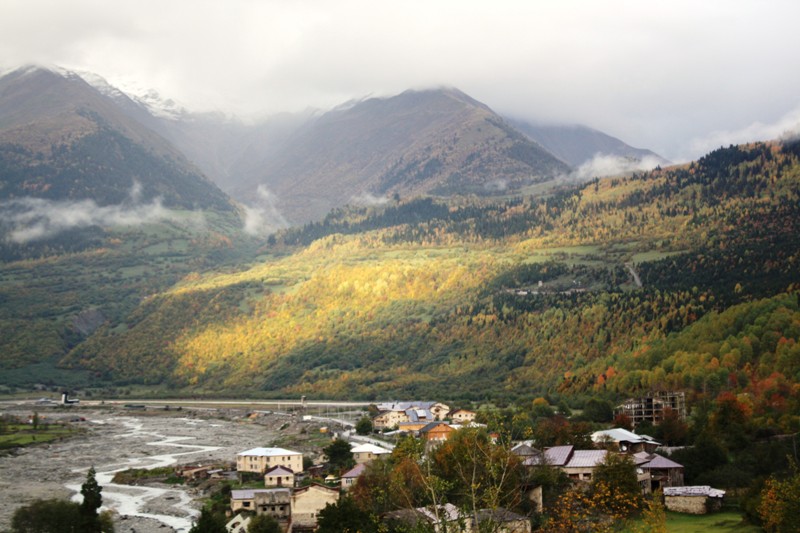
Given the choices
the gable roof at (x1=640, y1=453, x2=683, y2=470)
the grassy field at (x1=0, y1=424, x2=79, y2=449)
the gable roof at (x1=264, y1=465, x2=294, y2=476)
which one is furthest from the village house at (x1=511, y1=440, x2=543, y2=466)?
the grassy field at (x1=0, y1=424, x2=79, y2=449)

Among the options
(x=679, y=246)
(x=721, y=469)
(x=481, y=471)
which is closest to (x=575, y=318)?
(x=679, y=246)

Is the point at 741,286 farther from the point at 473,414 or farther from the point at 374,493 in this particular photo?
the point at 374,493

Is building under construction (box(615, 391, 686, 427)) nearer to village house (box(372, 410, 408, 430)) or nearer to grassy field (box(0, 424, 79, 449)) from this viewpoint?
village house (box(372, 410, 408, 430))

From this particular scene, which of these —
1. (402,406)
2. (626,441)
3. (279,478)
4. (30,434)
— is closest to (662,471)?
(626,441)

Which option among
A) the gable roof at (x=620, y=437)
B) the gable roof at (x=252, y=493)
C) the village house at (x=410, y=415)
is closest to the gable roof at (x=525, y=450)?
the gable roof at (x=620, y=437)

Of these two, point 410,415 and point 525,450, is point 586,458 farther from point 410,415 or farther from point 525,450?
point 410,415

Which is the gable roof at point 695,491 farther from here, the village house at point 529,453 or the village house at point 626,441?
the village house at point 626,441
